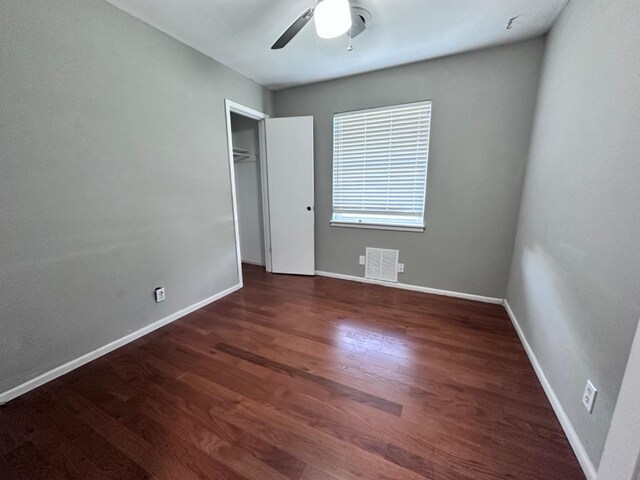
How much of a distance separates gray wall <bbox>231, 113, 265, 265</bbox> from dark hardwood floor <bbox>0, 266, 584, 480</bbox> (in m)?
1.88

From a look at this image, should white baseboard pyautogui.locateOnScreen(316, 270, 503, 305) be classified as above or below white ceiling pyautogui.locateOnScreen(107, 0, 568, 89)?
below

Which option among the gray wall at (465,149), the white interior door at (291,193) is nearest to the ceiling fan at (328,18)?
the gray wall at (465,149)

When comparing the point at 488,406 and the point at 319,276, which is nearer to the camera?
the point at 488,406

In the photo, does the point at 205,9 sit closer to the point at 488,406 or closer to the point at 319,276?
the point at 319,276

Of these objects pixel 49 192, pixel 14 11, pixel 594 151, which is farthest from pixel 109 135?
pixel 594 151

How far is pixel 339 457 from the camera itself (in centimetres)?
110

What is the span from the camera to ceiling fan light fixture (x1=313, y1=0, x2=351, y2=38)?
4.62ft

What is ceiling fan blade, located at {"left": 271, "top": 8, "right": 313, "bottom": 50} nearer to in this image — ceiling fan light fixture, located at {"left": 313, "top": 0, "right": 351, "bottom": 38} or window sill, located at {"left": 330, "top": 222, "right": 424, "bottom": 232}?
ceiling fan light fixture, located at {"left": 313, "top": 0, "right": 351, "bottom": 38}

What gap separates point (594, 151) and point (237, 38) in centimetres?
259

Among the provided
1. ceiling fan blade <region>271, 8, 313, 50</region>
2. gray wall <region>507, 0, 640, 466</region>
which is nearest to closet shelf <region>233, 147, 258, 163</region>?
ceiling fan blade <region>271, 8, 313, 50</region>

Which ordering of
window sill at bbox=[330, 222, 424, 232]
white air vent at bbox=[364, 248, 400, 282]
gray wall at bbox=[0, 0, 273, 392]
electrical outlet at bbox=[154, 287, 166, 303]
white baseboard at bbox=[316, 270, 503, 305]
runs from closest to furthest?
gray wall at bbox=[0, 0, 273, 392] < electrical outlet at bbox=[154, 287, 166, 303] < white baseboard at bbox=[316, 270, 503, 305] < window sill at bbox=[330, 222, 424, 232] < white air vent at bbox=[364, 248, 400, 282]

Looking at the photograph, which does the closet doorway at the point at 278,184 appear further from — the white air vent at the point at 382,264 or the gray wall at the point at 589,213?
the gray wall at the point at 589,213

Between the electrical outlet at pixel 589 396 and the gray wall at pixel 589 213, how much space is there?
25mm

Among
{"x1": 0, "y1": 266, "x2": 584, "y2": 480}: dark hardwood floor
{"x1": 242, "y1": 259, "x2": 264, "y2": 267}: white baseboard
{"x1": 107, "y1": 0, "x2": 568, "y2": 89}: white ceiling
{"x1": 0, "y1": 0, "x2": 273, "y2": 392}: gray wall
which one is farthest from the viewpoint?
{"x1": 242, "y1": 259, "x2": 264, "y2": 267}: white baseboard
